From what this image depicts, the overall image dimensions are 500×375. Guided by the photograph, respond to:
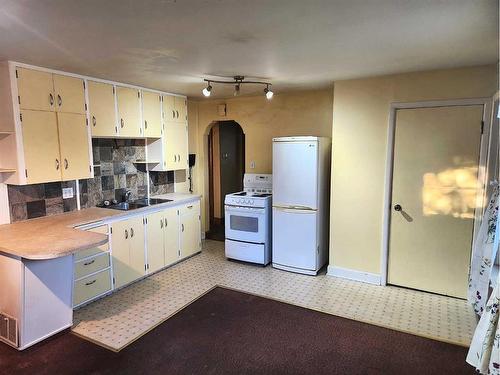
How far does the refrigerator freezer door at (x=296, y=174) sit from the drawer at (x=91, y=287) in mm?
2134

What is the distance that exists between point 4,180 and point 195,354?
7.70 feet

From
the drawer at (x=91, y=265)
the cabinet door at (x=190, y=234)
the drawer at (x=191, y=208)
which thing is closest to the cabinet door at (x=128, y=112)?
the drawer at (x=191, y=208)

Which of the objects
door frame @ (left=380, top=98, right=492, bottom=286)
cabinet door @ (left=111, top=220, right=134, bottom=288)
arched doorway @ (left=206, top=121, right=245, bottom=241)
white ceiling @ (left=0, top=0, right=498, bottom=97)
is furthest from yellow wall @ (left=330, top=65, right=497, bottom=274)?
arched doorway @ (left=206, top=121, right=245, bottom=241)

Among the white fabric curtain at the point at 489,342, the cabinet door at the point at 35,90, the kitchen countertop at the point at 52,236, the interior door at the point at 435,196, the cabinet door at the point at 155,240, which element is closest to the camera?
the white fabric curtain at the point at 489,342

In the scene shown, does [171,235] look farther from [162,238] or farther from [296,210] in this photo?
[296,210]

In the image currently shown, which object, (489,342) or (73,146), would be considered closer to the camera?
(489,342)

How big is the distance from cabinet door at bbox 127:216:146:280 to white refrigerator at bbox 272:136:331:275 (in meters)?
1.63

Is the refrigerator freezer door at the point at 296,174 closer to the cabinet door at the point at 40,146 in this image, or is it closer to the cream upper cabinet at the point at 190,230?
the cream upper cabinet at the point at 190,230

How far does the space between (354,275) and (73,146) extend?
11.2 ft

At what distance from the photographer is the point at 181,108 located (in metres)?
4.87

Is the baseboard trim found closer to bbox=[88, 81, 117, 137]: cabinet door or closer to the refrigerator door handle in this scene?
the refrigerator door handle

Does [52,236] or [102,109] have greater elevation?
[102,109]

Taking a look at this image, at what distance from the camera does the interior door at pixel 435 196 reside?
3309mm

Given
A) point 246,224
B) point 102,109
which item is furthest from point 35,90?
point 246,224
